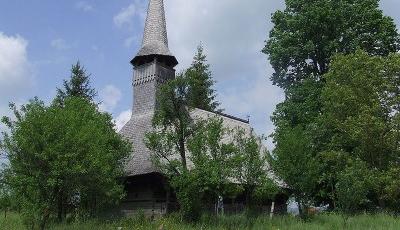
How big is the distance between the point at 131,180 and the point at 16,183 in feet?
35.3

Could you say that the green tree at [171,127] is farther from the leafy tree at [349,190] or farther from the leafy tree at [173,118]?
the leafy tree at [349,190]

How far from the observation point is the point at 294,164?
25.3 metres

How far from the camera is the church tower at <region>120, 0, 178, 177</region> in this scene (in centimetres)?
3419

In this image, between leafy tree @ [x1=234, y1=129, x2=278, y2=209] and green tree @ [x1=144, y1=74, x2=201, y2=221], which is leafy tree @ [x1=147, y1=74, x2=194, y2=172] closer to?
green tree @ [x1=144, y1=74, x2=201, y2=221]

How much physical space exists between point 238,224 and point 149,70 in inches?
643

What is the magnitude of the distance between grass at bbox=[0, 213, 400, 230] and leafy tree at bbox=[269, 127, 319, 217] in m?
1.86

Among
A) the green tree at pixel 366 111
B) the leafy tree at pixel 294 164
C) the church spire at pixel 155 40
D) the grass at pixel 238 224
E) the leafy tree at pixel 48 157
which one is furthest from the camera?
the church spire at pixel 155 40

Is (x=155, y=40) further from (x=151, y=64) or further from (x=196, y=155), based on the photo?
(x=196, y=155)

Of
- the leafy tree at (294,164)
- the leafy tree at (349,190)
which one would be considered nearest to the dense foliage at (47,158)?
the leafy tree at (294,164)

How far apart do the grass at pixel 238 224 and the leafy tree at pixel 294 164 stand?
6.09 feet

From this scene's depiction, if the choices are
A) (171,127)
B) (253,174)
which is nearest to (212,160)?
(253,174)

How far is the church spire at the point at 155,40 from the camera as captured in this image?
1419 inches

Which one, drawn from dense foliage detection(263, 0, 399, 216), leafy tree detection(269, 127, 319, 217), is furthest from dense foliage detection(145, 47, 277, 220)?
dense foliage detection(263, 0, 399, 216)

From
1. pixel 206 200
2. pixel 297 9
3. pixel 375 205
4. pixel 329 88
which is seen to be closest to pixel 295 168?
pixel 206 200
